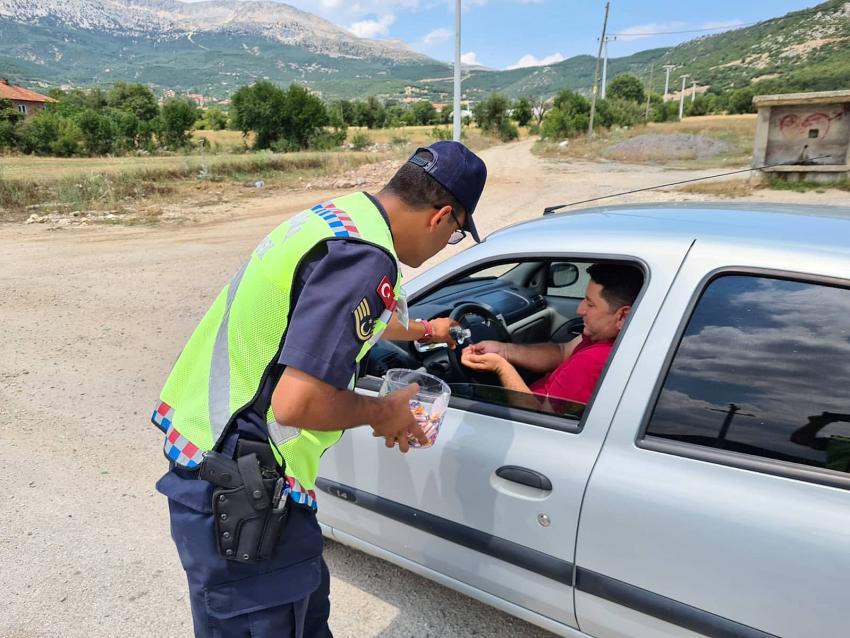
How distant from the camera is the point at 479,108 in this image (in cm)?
5897

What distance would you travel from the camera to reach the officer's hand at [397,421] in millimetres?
1390

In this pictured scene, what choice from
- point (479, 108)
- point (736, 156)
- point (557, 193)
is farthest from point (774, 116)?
point (479, 108)

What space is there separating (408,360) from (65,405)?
3482mm

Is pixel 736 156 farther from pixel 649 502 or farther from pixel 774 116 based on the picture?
pixel 649 502

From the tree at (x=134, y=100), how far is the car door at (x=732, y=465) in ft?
232

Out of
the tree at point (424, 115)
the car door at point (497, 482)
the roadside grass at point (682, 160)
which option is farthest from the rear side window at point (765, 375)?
the tree at point (424, 115)

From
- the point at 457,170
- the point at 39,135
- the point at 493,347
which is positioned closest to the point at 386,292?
the point at 457,170

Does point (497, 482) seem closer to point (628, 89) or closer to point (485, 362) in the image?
point (485, 362)

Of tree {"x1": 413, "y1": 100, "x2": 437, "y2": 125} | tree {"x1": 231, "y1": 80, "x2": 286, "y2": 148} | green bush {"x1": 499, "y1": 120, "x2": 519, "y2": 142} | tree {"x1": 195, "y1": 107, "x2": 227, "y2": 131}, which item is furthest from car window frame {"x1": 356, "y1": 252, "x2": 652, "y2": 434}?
tree {"x1": 413, "y1": 100, "x2": 437, "y2": 125}

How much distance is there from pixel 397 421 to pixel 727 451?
864 millimetres

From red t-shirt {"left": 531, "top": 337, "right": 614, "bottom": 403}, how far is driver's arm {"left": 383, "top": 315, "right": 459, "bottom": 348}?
0.40 m

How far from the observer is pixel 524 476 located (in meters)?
1.78

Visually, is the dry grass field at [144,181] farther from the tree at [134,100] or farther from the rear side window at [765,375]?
the tree at [134,100]

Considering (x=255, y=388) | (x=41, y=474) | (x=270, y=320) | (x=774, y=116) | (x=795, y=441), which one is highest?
(x=774, y=116)
